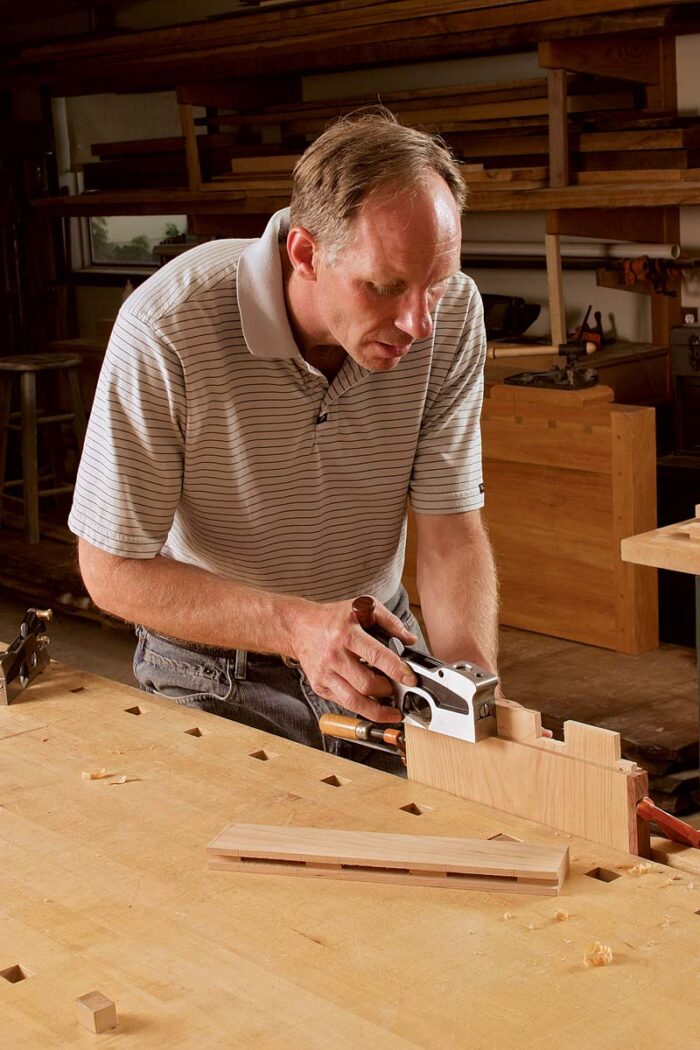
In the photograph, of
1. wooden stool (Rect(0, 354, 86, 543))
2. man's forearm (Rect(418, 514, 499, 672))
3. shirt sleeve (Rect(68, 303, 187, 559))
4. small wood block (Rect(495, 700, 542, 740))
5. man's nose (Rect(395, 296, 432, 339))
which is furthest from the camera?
wooden stool (Rect(0, 354, 86, 543))

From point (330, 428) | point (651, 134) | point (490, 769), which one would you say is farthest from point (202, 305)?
point (651, 134)

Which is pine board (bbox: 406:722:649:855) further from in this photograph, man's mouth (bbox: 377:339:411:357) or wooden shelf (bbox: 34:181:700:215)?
wooden shelf (bbox: 34:181:700:215)

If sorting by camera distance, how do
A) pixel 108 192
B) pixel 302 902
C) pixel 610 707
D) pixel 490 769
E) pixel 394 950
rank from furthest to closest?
pixel 108 192, pixel 610 707, pixel 490 769, pixel 302 902, pixel 394 950

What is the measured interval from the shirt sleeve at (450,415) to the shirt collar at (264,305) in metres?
0.29

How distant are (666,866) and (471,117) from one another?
357 centimetres

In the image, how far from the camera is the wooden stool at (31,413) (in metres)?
5.77

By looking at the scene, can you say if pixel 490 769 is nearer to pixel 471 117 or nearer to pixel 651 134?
pixel 651 134

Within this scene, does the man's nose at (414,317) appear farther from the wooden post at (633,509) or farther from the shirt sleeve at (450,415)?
the wooden post at (633,509)

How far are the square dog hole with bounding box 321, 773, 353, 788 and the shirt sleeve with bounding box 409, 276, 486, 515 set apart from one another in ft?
2.10

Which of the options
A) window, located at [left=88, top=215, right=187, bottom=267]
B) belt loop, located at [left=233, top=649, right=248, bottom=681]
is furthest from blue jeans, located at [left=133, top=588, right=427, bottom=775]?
window, located at [left=88, top=215, right=187, bottom=267]

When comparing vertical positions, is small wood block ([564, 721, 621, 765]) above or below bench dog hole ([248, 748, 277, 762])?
above

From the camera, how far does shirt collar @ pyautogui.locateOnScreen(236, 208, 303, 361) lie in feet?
6.61

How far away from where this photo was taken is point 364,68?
5.68 meters

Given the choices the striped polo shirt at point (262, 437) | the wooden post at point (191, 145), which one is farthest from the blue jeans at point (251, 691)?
the wooden post at point (191, 145)
